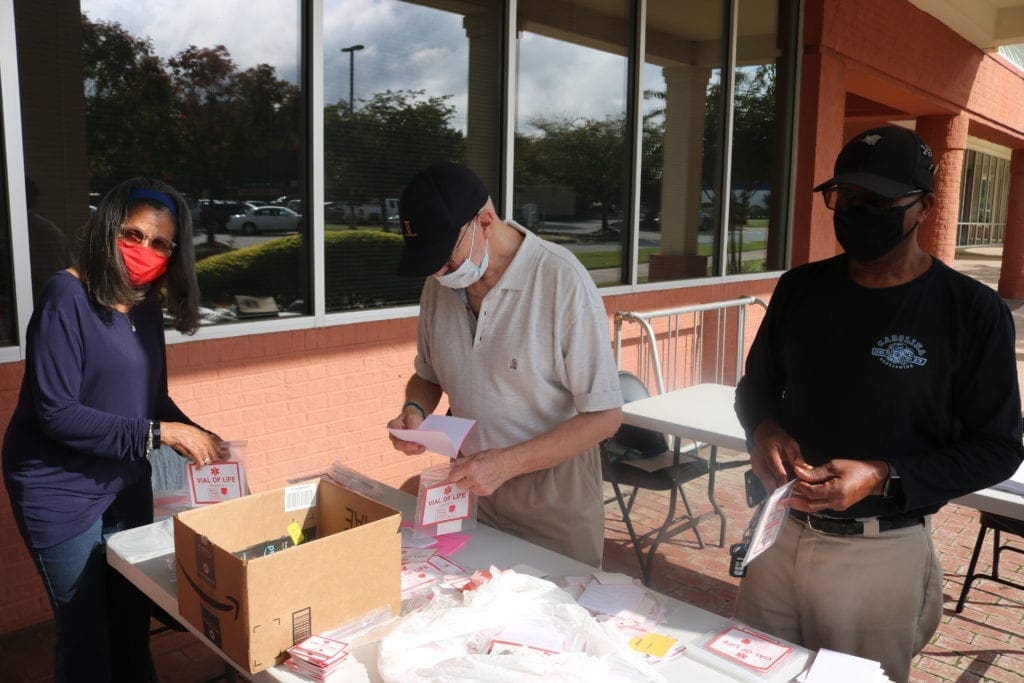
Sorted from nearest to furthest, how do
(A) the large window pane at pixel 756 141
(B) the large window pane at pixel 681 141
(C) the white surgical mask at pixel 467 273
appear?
(C) the white surgical mask at pixel 467 273
(B) the large window pane at pixel 681 141
(A) the large window pane at pixel 756 141

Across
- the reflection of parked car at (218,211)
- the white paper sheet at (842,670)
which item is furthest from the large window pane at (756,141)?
the white paper sheet at (842,670)

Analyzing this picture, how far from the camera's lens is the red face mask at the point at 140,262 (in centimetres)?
226

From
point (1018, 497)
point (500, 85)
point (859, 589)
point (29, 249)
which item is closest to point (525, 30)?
point (500, 85)

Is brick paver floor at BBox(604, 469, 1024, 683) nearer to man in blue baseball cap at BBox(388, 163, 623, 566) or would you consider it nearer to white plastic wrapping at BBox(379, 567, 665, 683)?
man in blue baseball cap at BBox(388, 163, 623, 566)

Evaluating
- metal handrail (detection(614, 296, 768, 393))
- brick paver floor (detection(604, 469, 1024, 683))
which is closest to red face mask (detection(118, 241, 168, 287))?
brick paver floor (detection(604, 469, 1024, 683))

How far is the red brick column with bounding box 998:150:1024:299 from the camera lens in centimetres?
1717

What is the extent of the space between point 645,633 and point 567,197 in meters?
4.16

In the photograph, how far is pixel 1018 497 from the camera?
2.82m

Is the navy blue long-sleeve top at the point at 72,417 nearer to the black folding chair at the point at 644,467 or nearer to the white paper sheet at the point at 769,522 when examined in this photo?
the white paper sheet at the point at 769,522

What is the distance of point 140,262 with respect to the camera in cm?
229

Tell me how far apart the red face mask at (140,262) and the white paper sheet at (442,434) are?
35.9 inches

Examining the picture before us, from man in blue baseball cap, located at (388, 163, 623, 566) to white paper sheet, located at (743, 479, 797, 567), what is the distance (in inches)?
19.8

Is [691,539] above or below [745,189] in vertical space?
below

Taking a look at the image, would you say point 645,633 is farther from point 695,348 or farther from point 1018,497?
point 695,348
